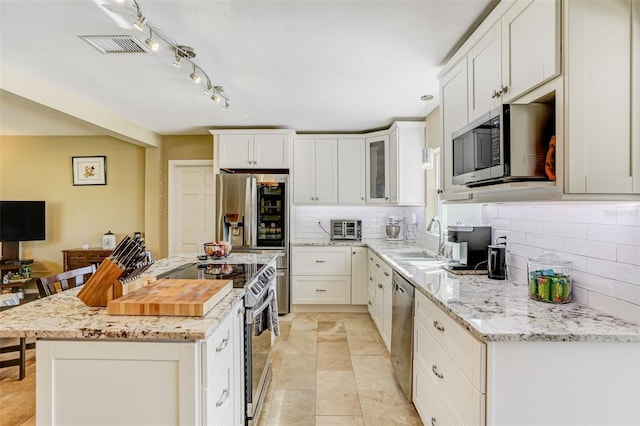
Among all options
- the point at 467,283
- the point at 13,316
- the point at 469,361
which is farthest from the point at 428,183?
the point at 13,316

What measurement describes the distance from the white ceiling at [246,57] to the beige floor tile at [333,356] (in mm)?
2425

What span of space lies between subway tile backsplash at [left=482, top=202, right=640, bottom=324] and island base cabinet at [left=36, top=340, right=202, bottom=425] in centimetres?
167

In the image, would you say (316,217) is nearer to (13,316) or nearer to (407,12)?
(407,12)

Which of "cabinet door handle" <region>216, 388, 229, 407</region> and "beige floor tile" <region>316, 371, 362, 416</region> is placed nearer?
"cabinet door handle" <region>216, 388, 229, 407</region>

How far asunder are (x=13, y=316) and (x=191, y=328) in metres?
0.75

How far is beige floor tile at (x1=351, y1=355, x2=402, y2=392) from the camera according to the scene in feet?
8.25

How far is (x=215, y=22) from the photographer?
1.94m

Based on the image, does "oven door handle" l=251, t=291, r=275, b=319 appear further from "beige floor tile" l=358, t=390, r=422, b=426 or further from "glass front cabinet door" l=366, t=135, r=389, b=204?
"glass front cabinet door" l=366, t=135, r=389, b=204

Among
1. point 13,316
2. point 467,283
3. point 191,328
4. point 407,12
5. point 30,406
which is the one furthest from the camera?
point 30,406

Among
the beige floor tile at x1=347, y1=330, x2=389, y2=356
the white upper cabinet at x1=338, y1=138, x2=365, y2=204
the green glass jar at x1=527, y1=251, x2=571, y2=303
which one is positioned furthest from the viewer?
the white upper cabinet at x1=338, y1=138, x2=365, y2=204

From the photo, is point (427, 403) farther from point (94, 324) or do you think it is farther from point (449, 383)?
point (94, 324)

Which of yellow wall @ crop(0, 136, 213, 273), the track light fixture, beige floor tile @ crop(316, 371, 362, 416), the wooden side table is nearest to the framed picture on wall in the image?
yellow wall @ crop(0, 136, 213, 273)

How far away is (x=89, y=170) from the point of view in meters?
4.97

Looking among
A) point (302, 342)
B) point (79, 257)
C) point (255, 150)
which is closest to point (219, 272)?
point (302, 342)
